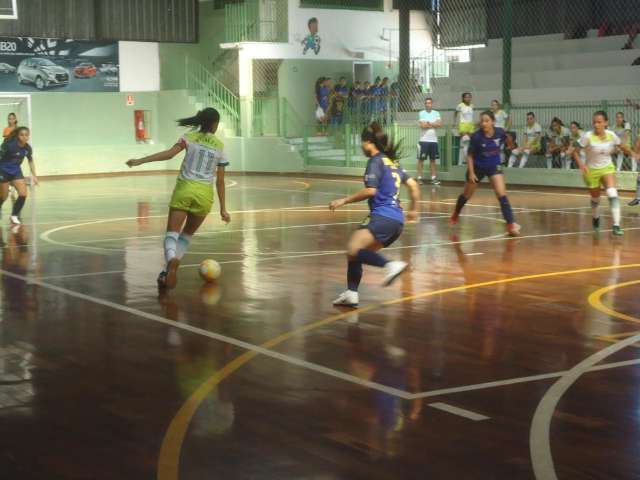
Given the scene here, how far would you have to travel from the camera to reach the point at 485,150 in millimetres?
17969

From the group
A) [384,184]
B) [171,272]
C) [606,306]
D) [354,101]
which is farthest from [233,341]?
[354,101]

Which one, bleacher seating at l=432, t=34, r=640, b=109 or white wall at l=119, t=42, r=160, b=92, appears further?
white wall at l=119, t=42, r=160, b=92

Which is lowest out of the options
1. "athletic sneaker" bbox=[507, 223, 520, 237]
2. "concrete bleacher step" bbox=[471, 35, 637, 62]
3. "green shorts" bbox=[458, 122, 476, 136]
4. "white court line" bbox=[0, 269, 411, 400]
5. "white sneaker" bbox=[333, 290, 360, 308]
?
"white court line" bbox=[0, 269, 411, 400]

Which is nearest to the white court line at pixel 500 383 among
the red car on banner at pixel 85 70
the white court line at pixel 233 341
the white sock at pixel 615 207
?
the white court line at pixel 233 341

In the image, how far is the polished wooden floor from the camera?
6.26 meters

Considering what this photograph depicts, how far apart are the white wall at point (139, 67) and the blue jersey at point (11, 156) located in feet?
67.2

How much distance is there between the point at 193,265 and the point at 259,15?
26097 millimetres

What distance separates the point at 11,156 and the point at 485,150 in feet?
28.4

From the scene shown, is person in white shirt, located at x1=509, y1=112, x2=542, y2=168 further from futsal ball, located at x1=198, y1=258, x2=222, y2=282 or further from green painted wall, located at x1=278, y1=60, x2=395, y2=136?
futsal ball, located at x1=198, y1=258, x2=222, y2=282

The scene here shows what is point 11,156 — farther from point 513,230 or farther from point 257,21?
point 257,21

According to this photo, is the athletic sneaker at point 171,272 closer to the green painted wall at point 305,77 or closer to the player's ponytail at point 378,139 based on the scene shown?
the player's ponytail at point 378,139

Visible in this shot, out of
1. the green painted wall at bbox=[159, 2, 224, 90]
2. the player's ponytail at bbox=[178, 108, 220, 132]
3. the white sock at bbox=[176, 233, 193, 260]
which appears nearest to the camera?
the player's ponytail at bbox=[178, 108, 220, 132]

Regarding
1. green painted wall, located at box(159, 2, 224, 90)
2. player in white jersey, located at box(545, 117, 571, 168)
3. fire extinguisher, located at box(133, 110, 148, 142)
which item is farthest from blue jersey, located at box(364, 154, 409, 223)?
green painted wall, located at box(159, 2, 224, 90)

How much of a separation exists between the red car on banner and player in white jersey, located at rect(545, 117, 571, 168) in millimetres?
17929
